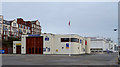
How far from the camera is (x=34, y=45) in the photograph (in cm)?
6097

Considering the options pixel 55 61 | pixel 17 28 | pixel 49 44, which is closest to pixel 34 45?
pixel 49 44

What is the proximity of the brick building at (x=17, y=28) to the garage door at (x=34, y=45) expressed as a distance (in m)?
25.8

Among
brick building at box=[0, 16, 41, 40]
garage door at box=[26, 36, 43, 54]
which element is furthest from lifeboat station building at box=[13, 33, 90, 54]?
brick building at box=[0, 16, 41, 40]

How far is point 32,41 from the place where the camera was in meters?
61.4

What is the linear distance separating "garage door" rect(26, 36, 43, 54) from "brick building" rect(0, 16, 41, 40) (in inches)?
1014

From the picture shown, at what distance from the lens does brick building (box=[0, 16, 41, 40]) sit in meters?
83.1

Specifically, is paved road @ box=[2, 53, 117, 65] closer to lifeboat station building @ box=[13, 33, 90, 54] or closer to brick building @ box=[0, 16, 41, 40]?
lifeboat station building @ box=[13, 33, 90, 54]

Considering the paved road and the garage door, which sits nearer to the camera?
the paved road

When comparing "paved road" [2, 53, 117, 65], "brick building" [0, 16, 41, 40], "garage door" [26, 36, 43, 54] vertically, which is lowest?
"paved road" [2, 53, 117, 65]

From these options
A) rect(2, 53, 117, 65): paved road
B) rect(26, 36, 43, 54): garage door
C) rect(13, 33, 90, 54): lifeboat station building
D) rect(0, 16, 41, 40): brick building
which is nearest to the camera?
rect(2, 53, 117, 65): paved road

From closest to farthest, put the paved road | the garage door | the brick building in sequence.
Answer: the paved road
the garage door
the brick building

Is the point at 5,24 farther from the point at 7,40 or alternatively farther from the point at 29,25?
the point at 29,25

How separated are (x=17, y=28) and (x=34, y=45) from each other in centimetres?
3594

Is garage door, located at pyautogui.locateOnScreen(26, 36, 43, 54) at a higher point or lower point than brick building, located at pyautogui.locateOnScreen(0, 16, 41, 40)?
lower
